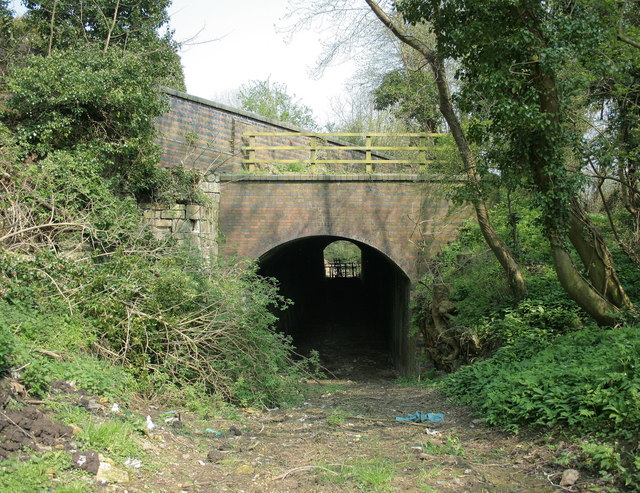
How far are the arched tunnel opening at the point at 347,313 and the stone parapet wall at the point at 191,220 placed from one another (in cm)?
163

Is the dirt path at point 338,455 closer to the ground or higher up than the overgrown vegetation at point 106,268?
closer to the ground

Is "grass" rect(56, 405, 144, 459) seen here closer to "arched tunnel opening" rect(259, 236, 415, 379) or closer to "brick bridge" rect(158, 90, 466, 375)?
"arched tunnel opening" rect(259, 236, 415, 379)

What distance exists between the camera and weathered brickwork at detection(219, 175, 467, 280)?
13172 mm

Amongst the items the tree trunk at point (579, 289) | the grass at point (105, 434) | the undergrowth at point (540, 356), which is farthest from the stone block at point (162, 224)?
the tree trunk at point (579, 289)

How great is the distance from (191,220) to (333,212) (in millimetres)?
3348

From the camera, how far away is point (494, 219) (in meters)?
13.0

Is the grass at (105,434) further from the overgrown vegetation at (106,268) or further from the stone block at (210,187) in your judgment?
the stone block at (210,187)

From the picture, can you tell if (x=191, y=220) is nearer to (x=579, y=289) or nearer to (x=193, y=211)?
(x=193, y=211)

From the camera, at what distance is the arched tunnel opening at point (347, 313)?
1479cm

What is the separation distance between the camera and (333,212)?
13234 mm

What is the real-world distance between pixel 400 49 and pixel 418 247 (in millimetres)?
9103

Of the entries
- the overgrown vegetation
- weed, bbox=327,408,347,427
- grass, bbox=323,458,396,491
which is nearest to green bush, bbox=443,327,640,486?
grass, bbox=323,458,396,491

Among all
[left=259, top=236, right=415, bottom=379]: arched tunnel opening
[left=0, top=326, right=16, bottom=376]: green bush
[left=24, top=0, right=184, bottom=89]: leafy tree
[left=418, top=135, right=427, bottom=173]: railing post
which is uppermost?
[left=24, top=0, right=184, bottom=89]: leafy tree

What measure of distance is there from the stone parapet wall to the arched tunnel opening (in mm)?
1634
